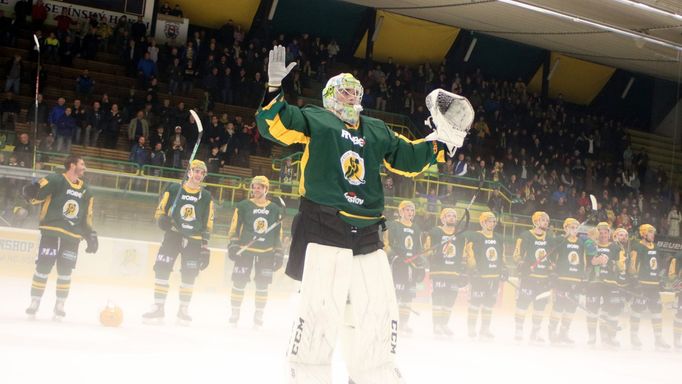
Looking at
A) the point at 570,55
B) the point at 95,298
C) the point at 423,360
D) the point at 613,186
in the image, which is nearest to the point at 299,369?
the point at 423,360

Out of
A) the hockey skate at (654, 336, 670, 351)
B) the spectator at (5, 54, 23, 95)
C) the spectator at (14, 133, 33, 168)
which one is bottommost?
the hockey skate at (654, 336, 670, 351)

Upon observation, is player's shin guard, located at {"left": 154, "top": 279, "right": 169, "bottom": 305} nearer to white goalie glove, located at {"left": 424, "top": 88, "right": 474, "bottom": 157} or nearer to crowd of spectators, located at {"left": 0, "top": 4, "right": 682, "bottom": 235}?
crowd of spectators, located at {"left": 0, "top": 4, "right": 682, "bottom": 235}

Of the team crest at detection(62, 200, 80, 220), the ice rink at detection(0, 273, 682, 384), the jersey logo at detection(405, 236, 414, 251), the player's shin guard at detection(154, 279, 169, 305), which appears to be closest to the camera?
the ice rink at detection(0, 273, 682, 384)

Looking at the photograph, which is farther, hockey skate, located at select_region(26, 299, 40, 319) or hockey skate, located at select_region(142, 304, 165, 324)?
hockey skate, located at select_region(142, 304, 165, 324)

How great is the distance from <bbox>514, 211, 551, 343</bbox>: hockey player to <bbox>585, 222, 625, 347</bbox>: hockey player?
0.78 meters

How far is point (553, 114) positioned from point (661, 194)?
5315 millimetres

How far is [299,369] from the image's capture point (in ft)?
10.2

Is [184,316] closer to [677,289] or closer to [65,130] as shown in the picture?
[65,130]

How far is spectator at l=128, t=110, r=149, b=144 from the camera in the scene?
1096 cm

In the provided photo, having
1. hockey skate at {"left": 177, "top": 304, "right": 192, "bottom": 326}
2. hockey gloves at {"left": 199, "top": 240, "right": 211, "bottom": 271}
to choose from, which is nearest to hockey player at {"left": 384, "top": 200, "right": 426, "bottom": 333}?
hockey gloves at {"left": 199, "top": 240, "right": 211, "bottom": 271}

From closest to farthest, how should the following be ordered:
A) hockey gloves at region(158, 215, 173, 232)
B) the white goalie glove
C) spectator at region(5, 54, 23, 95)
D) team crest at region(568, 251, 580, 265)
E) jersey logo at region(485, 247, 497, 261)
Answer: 1. the white goalie glove
2. hockey gloves at region(158, 215, 173, 232)
3. jersey logo at region(485, 247, 497, 261)
4. team crest at region(568, 251, 580, 265)
5. spectator at region(5, 54, 23, 95)

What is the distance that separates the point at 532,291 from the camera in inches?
356

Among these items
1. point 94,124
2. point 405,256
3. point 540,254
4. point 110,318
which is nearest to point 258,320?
point 110,318

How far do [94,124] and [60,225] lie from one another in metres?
4.62
